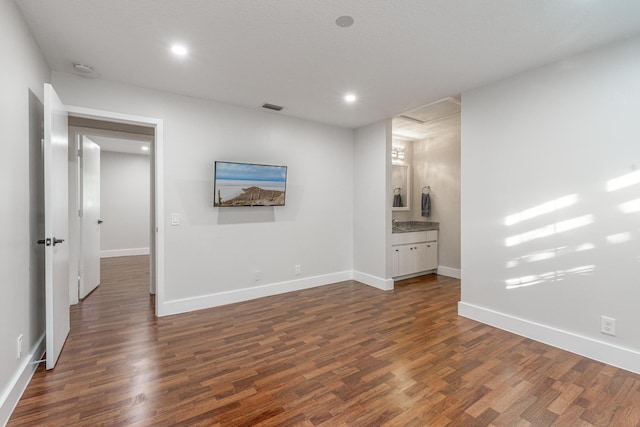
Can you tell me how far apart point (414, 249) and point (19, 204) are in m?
4.80

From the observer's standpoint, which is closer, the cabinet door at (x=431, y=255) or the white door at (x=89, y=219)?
the white door at (x=89, y=219)

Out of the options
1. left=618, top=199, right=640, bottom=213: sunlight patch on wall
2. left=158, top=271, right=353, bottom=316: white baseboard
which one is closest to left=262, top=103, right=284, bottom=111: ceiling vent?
left=158, top=271, right=353, bottom=316: white baseboard

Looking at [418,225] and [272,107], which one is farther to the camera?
[418,225]

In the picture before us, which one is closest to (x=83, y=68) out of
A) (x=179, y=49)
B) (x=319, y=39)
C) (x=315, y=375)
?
Answer: (x=179, y=49)

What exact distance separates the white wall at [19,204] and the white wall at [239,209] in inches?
33.7

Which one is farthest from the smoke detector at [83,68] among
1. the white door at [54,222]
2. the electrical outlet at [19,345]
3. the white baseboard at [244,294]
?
the white baseboard at [244,294]

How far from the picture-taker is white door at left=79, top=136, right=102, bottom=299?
13.4ft

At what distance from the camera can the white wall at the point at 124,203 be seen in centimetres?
736

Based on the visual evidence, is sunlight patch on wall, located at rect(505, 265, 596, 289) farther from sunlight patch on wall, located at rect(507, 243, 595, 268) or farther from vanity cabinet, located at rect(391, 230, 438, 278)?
vanity cabinet, located at rect(391, 230, 438, 278)

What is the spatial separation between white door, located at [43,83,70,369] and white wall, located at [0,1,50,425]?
0.11 metres

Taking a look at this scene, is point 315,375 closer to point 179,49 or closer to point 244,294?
point 244,294

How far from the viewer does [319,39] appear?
2324mm

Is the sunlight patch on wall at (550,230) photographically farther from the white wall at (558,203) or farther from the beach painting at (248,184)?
the beach painting at (248,184)

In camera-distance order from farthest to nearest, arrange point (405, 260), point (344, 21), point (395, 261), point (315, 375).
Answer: point (405, 260) → point (395, 261) → point (315, 375) → point (344, 21)
